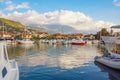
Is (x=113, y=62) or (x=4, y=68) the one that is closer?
(x=4, y=68)

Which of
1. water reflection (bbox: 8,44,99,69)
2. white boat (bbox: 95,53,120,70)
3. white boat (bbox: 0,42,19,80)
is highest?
white boat (bbox: 0,42,19,80)

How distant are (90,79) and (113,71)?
19.2 feet

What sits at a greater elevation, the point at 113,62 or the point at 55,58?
the point at 113,62

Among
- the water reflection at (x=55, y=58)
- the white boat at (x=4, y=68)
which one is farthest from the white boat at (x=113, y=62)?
the white boat at (x=4, y=68)

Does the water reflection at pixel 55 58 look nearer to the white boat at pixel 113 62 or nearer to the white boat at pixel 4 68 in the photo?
the white boat at pixel 113 62

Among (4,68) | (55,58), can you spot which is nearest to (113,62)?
(55,58)

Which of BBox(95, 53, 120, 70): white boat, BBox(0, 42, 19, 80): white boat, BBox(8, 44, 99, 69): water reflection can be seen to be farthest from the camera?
BBox(8, 44, 99, 69): water reflection

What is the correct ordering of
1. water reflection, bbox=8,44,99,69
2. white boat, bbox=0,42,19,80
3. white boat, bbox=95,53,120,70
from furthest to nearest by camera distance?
water reflection, bbox=8,44,99,69 → white boat, bbox=95,53,120,70 → white boat, bbox=0,42,19,80

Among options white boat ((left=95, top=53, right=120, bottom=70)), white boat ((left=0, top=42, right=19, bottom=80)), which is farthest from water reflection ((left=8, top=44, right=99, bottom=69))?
white boat ((left=0, top=42, right=19, bottom=80))

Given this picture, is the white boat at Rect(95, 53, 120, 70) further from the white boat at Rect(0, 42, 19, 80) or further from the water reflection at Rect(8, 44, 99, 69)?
the white boat at Rect(0, 42, 19, 80)

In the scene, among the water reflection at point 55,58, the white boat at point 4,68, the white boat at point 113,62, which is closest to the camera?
the white boat at point 4,68

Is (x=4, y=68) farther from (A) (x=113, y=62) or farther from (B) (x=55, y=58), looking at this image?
(B) (x=55, y=58)

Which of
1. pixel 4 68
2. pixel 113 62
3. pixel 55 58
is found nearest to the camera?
pixel 4 68

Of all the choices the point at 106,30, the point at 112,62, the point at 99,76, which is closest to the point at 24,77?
the point at 99,76
